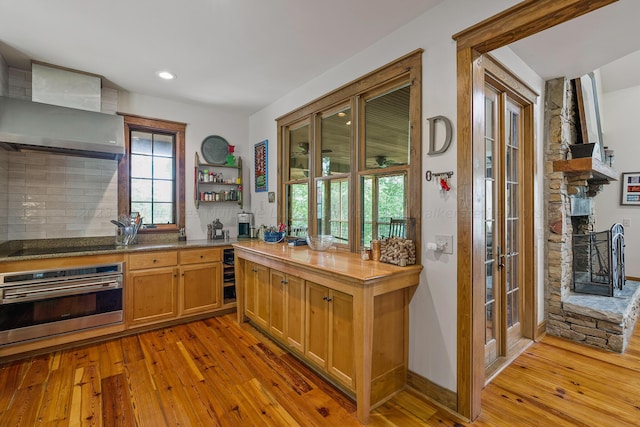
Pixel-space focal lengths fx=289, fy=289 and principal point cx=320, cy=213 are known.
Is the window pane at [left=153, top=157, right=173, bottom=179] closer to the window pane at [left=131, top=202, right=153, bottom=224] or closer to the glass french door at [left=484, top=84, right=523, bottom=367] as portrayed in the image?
the window pane at [left=131, top=202, right=153, bottom=224]

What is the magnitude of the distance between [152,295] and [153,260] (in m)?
0.40

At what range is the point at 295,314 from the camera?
2529 mm

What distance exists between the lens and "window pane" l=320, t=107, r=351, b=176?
9.84ft

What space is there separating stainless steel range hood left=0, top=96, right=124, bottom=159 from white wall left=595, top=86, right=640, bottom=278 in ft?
24.2

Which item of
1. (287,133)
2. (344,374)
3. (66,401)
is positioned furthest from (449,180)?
(66,401)

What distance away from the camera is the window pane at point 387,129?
8.08ft

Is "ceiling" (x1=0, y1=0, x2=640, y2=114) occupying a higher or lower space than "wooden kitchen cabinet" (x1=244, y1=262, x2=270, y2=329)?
higher

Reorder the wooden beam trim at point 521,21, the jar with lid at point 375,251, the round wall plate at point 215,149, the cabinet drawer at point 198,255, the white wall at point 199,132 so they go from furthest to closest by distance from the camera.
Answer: the round wall plate at point 215,149
the white wall at point 199,132
the cabinet drawer at point 198,255
the jar with lid at point 375,251
the wooden beam trim at point 521,21

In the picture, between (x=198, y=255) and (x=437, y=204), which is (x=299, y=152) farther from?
(x=437, y=204)

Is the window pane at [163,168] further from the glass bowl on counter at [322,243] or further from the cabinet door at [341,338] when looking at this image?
the cabinet door at [341,338]

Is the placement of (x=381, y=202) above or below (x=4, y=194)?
below

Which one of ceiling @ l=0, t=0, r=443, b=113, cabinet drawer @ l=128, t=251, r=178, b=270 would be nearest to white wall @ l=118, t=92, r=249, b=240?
ceiling @ l=0, t=0, r=443, b=113

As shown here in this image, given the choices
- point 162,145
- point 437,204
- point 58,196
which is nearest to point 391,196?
point 437,204

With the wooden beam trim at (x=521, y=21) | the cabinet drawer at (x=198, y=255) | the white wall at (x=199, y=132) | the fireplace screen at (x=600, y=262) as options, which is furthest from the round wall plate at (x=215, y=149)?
the fireplace screen at (x=600, y=262)
